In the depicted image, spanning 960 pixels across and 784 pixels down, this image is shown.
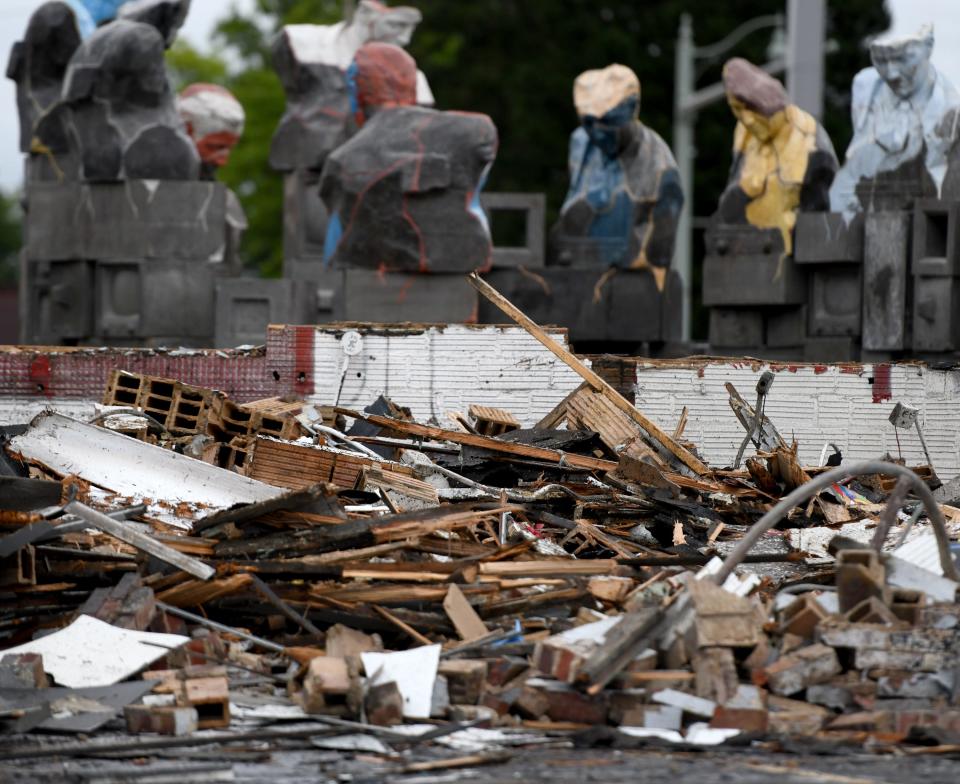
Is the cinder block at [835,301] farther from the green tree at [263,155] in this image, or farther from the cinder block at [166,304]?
the green tree at [263,155]

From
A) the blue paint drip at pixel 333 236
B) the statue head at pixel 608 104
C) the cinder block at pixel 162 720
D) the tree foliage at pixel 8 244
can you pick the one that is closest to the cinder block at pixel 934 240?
the statue head at pixel 608 104

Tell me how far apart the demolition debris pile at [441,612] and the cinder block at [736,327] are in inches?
435

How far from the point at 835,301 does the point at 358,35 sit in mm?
8665

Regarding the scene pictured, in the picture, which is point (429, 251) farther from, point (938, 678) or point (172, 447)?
point (938, 678)

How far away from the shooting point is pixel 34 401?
17609mm

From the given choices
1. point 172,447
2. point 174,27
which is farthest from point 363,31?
point 172,447

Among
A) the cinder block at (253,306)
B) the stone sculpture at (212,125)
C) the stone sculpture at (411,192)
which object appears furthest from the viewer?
the stone sculpture at (212,125)

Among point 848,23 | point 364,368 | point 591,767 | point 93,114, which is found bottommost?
point 591,767

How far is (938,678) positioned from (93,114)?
59.8ft

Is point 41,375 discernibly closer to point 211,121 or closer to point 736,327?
point 736,327

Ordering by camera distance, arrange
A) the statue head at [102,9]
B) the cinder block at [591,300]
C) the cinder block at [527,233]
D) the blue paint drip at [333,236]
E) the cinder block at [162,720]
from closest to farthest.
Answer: the cinder block at [162,720]
the blue paint drip at [333,236]
the cinder block at [591,300]
the cinder block at [527,233]
the statue head at [102,9]

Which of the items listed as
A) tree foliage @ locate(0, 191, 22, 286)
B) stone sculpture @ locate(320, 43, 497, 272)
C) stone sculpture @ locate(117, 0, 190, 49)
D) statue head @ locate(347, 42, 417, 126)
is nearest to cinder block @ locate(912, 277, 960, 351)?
stone sculpture @ locate(320, 43, 497, 272)

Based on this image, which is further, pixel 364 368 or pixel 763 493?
pixel 364 368

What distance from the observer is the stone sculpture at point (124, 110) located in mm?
24641
